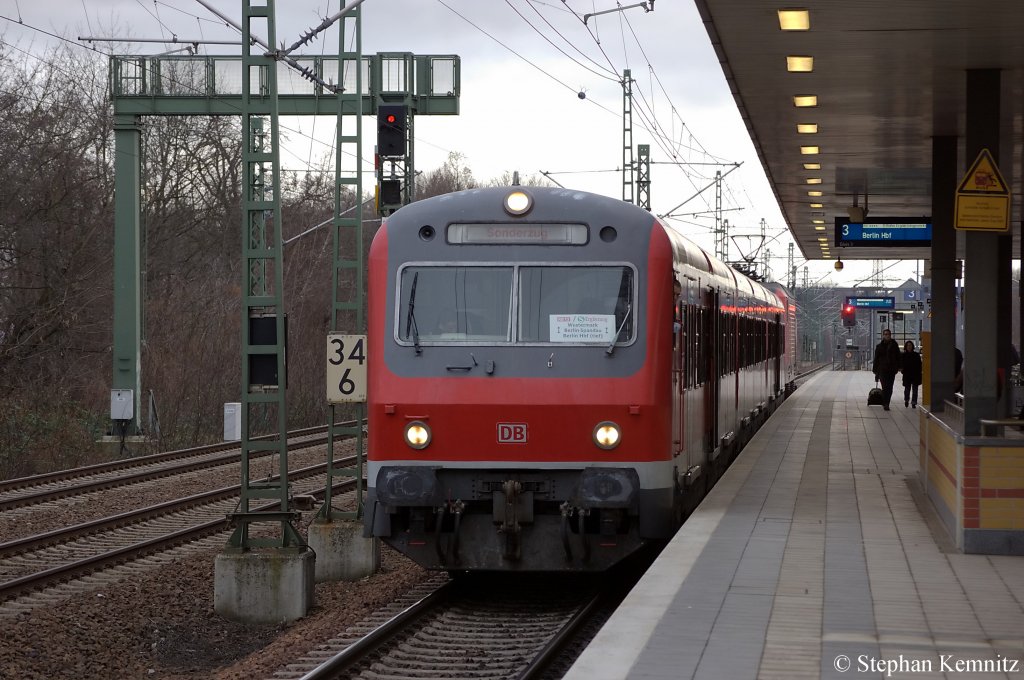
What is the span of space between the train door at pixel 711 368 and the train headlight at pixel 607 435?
10.9ft

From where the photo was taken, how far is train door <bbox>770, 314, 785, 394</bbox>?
95.8 ft

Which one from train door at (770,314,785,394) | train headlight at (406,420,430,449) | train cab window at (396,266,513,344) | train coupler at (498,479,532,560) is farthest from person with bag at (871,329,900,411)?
train headlight at (406,420,430,449)

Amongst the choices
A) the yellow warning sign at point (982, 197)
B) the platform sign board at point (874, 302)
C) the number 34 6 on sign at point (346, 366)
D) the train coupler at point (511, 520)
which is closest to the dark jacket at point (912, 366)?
the platform sign board at point (874, 302)

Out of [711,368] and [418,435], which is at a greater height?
[711,368]

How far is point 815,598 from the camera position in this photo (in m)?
8.18

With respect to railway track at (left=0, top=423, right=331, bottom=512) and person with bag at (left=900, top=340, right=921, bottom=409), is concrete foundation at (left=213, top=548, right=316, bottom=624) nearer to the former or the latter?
railway track at (left=0, top=423, right=331, bottom=512)

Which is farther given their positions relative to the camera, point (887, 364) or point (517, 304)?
point (887, 364)

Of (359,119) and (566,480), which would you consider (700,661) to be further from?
(359,119)

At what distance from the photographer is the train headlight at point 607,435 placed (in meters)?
10.2

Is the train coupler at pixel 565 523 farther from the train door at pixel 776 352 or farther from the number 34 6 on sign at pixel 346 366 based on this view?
the train door at pixel 776 352

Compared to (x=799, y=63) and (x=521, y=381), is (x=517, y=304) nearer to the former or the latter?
(x=521, y=381)

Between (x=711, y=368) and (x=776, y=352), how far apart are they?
1659 centimetres

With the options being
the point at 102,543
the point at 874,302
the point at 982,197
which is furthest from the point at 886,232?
the point at 874,302

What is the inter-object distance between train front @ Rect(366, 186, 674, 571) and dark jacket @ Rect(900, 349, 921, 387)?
21.5 m
